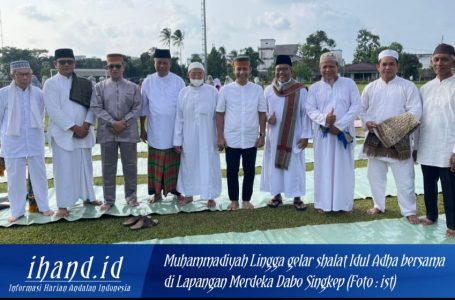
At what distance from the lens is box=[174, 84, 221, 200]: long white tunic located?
4.57 m

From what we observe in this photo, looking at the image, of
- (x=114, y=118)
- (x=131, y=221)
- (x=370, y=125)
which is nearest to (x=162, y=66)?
(x=114, y=118)

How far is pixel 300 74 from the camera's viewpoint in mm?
46125

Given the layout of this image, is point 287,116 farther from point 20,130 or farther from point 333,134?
point 20,130

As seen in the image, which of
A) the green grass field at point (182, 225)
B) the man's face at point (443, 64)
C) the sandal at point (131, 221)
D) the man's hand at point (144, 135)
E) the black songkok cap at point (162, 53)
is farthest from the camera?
the man's hand at point (144, 135)

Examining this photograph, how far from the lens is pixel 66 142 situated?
14.5 feet

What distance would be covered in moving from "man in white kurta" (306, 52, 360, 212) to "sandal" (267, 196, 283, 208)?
0.50 m

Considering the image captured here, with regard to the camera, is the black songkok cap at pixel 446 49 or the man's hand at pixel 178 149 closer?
the black songkok cap at pixel 446 49

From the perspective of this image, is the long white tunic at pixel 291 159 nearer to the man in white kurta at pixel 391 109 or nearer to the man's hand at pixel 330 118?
the man's hand at pixel 330 118

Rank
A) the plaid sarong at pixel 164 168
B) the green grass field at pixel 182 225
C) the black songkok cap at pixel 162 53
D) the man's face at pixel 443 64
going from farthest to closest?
the plaid sarong at pixel 164 168
the black songkok cap at pixel 162 53
the green grass field at pixel 182 225
the man's face at pixel 443 64

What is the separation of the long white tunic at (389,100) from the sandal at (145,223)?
2.57 meters

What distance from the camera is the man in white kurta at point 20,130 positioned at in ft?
13.8

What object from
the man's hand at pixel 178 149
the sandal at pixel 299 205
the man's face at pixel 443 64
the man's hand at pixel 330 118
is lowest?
the sandal at pixel 299 205

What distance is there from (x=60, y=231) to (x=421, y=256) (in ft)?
11.3

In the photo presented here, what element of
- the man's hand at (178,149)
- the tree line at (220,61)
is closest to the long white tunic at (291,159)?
the man's hand at (178,149)
